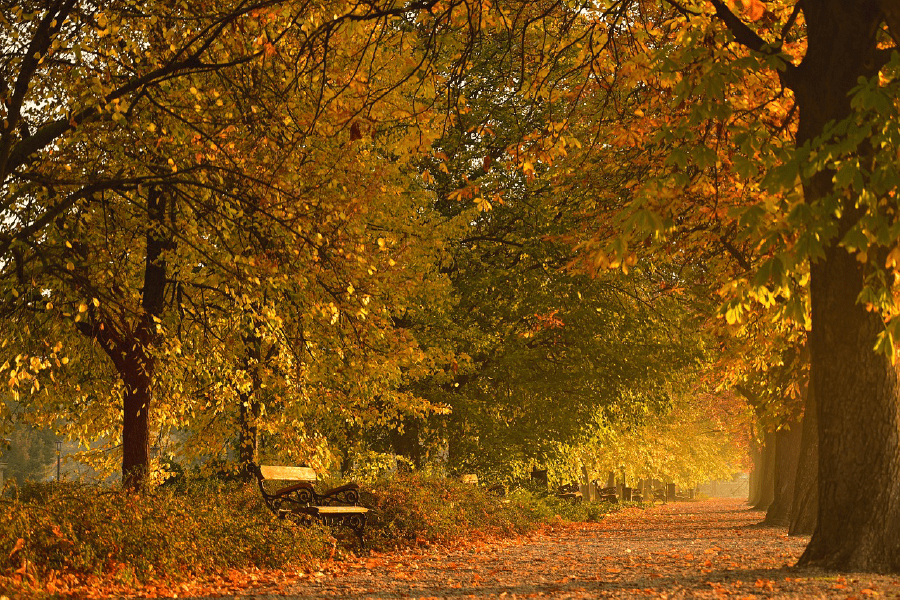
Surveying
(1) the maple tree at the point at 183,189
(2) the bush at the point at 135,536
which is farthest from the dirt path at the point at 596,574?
(1) the maple tree at the point at 183,189

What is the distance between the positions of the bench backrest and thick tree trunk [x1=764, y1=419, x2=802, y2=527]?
36.1ft

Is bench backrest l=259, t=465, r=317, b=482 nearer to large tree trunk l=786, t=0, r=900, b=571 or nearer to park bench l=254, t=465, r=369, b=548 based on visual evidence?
park bench l=254, t=465, r=369, b=548

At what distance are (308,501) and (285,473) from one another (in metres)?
0.52

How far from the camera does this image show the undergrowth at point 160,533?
782cm

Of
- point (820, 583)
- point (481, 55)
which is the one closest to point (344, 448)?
point (481, 55)

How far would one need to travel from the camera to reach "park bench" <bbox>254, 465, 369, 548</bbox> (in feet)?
37.7

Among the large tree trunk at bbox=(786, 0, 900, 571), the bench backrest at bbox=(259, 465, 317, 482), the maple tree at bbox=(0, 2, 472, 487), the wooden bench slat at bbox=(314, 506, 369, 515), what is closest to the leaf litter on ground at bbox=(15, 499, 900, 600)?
the large tree trunk at bbox=(786, 0, 900, 571)

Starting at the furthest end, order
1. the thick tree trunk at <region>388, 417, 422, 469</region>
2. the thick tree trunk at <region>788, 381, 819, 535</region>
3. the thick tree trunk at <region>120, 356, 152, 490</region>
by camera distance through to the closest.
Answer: the thick tree trunk at <region>388, 417, 422, 469</region>, the thick tree trunk at <region>788, 381, 819, 535</region>, the thick tree trunk at <region>120, 356, 152, 490</region>

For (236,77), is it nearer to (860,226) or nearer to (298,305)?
(298,305)

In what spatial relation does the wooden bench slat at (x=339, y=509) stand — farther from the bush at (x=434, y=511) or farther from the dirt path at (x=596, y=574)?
the bush at (x=434, y=511)

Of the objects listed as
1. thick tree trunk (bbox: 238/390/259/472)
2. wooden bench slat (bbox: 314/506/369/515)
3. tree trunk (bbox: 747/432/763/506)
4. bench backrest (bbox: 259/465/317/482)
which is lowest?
tree trunk (bbox: 747/432/763/506)

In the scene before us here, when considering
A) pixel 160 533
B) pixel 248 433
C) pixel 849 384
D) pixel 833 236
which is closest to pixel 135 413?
pixel 248 433

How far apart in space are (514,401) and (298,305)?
9423 mm

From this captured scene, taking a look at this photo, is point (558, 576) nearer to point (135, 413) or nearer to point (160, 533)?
point (160, 533)
